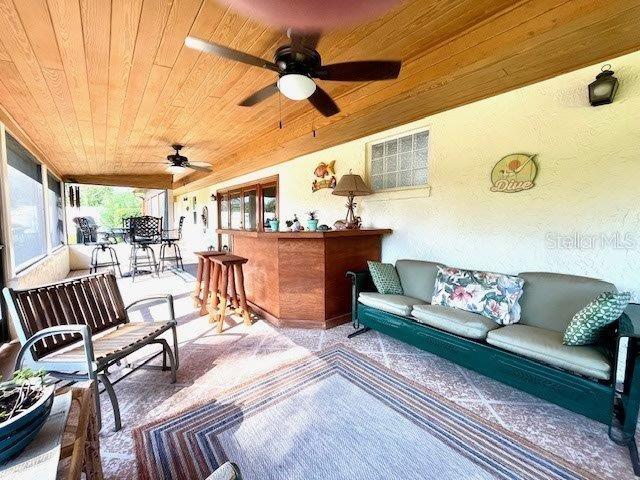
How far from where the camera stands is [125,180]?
26.8 ft

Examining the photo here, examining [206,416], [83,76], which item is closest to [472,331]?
[206,416]

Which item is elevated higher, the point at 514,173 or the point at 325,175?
the point at 325,175

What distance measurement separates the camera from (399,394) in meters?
2.03

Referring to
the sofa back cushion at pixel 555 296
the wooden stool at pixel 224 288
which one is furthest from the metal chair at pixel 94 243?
the sofa back cushion at pixel 555 296

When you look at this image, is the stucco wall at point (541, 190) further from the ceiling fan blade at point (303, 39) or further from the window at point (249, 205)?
the window at point (249, 205)

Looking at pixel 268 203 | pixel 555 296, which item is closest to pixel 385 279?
pixel 555 296

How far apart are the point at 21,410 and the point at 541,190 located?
343 cm

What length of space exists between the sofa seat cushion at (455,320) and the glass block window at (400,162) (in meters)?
1.56

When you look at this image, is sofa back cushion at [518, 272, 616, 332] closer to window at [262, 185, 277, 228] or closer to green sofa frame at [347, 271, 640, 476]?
green sofa frame at [347, 271, 640, 476]

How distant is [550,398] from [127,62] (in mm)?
3891

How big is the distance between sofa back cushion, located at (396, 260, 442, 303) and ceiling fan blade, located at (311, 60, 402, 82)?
1885 mm

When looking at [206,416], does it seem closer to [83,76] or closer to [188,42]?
[188,42]

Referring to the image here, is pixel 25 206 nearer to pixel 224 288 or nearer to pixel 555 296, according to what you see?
pixel 224 288

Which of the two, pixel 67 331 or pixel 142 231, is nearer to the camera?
pixel 67 331
